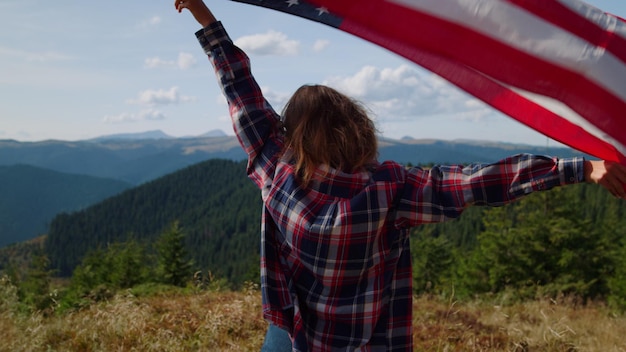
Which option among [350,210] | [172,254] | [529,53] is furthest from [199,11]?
[172,254]

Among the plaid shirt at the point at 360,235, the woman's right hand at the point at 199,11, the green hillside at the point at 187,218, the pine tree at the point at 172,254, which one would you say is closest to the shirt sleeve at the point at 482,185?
the plaid shirt at the point at 360,235

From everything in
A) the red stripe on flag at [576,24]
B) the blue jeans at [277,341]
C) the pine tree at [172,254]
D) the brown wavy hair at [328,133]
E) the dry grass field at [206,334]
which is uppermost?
the red stripe on flag at [576,24]

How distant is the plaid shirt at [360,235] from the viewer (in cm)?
183

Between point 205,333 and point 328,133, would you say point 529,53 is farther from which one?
point 205,333

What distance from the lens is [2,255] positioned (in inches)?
5600

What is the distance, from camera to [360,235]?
183cm

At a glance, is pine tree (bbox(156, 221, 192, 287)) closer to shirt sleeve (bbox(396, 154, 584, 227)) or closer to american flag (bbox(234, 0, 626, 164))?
american flag (bbox(234, 0, 626, 164))

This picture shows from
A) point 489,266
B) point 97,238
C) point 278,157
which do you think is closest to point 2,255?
point 97,238

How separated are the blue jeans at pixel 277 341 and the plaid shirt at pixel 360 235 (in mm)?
96

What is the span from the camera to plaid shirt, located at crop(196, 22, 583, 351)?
1.83 meters

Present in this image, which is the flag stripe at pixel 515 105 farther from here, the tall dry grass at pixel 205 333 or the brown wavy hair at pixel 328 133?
the tall dry grass at pixel 205 333

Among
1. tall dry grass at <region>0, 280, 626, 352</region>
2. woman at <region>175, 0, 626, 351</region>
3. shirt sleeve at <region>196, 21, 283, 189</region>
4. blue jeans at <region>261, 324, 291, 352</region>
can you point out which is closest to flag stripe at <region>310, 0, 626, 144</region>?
woman at <region>175, 0, 626, 351</region>

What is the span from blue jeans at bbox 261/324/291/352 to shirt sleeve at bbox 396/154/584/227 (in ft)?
2.33

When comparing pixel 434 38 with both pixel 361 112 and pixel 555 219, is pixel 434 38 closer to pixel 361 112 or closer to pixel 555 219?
pixel 361 112
